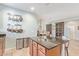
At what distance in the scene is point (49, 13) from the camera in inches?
61.3

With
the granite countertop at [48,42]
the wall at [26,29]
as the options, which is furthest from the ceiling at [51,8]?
the granite countertop at [48,42]

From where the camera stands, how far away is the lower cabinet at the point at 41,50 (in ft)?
4.87

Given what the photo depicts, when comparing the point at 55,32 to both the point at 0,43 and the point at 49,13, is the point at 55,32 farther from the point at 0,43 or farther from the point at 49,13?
the point at 0,43

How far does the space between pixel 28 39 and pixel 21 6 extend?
1.80 feet

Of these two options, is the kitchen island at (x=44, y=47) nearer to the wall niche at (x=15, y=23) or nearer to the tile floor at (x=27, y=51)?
the tile floor at (x=27, y=51)

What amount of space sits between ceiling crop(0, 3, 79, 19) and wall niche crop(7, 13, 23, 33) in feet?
0.52

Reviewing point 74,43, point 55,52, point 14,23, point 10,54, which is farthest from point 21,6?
point 74,43

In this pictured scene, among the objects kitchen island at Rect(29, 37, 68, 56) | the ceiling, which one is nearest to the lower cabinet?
kitchen island at Rect(29, 37, 68, 56)

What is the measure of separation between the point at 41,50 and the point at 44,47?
0.07m

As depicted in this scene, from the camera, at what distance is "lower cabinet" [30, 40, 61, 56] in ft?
4.87

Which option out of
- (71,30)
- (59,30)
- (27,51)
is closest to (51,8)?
(59,30)

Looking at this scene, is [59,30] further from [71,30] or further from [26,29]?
[26,29]

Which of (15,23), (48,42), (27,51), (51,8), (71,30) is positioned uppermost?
(51,8)

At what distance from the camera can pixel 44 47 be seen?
149 cm
